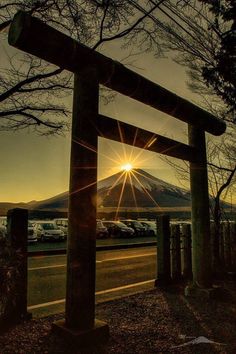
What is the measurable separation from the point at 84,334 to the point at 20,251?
143 centimetres

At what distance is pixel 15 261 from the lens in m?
4.50

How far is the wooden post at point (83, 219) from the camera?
14.0 feet

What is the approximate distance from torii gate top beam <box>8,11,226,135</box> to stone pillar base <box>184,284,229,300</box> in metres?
3.16

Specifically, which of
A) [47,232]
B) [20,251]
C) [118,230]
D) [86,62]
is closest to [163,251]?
[20,251]

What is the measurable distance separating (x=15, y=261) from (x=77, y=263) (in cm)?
83

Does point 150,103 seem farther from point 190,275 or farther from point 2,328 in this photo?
point 190,275

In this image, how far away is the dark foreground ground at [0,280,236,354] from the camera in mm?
4090

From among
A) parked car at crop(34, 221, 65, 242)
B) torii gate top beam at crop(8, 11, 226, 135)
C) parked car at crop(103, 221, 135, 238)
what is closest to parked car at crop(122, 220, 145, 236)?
parked car at crop(103, 221, 135, 238)

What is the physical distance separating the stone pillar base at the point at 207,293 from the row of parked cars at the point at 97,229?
13.6m

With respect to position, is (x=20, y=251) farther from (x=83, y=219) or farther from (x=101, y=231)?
(x=101, y=231)

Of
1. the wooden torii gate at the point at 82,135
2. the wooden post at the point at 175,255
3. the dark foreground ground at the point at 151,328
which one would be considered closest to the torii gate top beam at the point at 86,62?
the wooden torii gate at the point at 82,135

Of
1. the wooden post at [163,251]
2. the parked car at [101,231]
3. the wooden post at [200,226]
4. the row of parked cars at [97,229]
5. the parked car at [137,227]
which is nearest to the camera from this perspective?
the wooden post at [200,226]

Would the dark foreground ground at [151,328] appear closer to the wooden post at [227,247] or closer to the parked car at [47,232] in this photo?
the wooden post at [227,247]

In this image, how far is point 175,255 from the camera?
8297mm
